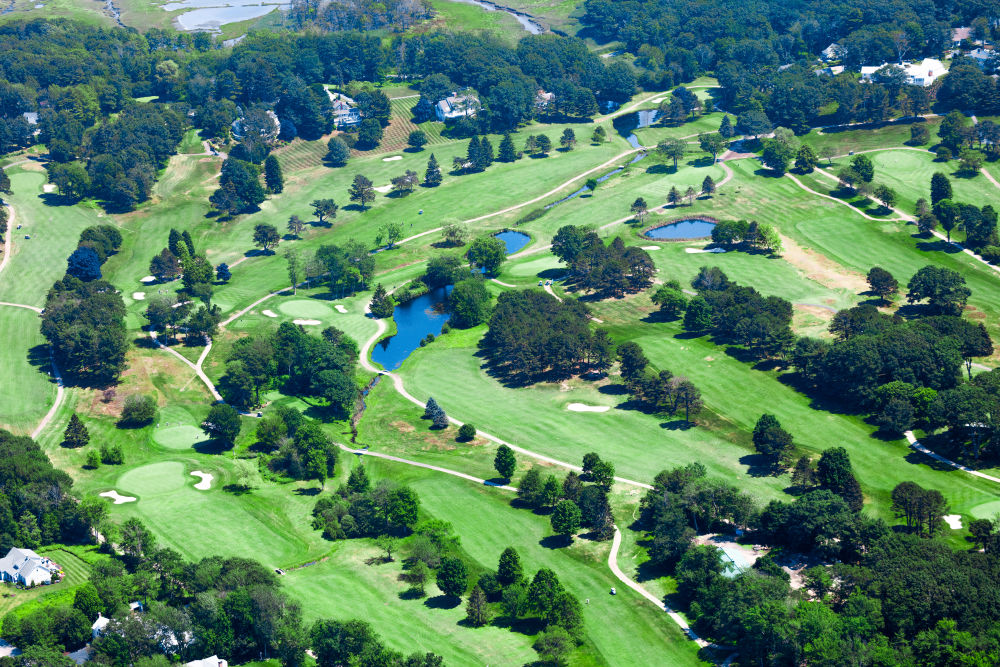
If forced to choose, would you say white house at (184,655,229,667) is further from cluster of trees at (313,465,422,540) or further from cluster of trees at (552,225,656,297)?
cluster of trees at (552,225,656,297)

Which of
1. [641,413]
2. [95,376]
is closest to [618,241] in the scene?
[641,413]

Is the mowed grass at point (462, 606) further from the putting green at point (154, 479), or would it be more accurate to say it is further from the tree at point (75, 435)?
the tree at point (75, 435)

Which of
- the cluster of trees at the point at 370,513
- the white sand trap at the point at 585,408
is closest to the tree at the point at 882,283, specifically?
the white sand trap at the point at 585,408

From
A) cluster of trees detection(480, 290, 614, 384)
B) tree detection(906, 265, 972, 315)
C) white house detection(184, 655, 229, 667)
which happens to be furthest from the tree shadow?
tree detection(906, 265, 972, 315)

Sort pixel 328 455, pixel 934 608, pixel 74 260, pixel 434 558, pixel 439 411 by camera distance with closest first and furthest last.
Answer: pixel 934 608
pixel 434 558
pixel 328 455
pixel 439 411
pixel 74 260

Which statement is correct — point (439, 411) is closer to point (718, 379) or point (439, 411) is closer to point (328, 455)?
point (328, 455)

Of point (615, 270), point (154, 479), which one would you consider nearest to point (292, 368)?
point (154, 479)

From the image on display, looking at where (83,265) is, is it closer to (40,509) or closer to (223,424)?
(223,424)
